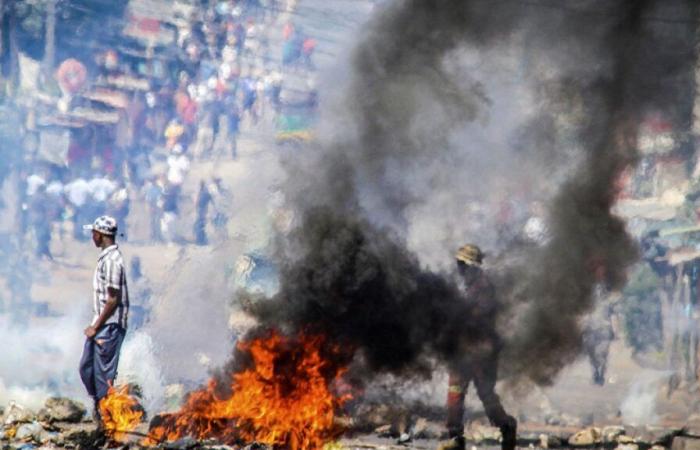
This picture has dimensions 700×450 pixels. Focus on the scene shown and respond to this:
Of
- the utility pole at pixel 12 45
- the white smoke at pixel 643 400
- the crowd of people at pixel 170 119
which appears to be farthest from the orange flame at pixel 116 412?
the utility pole at pixel 12 45

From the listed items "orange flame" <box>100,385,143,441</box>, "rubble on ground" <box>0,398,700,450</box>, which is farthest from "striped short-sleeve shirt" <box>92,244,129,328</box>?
"rubble on ground" <box>0,398,700,450</box>

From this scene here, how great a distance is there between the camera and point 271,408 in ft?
29.8

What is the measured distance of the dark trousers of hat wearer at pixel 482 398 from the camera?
9.76 m

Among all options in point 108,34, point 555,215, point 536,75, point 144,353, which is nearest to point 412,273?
point 555,215

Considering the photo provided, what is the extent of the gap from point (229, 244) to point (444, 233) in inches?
154

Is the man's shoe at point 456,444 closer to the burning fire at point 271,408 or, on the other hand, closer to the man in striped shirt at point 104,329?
the burning fire at point 271,408

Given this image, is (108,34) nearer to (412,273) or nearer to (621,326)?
(621,326)

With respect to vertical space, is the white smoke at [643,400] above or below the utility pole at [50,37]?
below

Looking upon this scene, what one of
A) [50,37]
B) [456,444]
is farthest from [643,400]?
[50,37]

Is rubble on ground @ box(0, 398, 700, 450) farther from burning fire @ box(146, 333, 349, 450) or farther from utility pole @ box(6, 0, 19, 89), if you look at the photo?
utility pole @ box(6, 0, 19, 89)

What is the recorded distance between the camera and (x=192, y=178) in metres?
19.4

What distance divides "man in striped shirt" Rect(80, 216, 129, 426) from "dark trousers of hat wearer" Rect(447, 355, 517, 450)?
2.70 meters

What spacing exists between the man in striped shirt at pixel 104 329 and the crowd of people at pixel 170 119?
8.64 meters

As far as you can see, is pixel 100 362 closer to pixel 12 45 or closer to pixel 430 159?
Result: pixel 430 159
